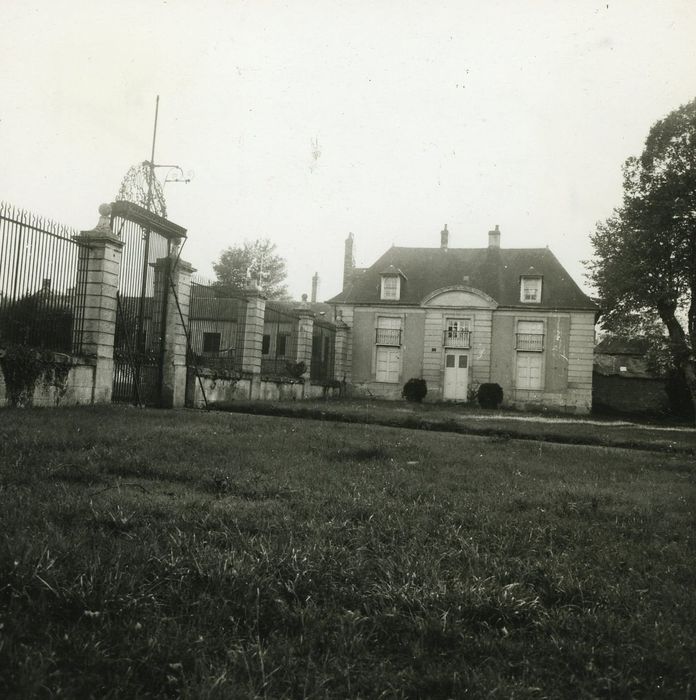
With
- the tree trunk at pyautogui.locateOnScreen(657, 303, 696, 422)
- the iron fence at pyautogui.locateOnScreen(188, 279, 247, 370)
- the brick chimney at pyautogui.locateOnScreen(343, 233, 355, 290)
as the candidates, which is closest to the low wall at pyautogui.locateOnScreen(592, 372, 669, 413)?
the tree trunk at pyautogui.locateOnScreen(657, 303, 696, 422)

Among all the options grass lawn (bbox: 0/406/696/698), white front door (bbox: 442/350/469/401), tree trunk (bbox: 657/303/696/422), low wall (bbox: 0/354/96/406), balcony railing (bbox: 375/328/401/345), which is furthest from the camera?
balcony railing (bbox: 375/328/401/345)

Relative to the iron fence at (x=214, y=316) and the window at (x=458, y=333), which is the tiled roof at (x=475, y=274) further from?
the iron fence at (x=214, y=316)

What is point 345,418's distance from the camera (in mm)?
13750

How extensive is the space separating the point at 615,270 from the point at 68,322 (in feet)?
65.5

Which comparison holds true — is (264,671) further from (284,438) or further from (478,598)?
(284,438)

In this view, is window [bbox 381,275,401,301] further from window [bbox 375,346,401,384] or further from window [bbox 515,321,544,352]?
window [bbox 515,321,544,352]

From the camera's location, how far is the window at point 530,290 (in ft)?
93.7

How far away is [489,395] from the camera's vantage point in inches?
1043

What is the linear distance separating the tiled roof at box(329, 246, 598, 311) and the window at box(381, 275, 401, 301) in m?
0.30

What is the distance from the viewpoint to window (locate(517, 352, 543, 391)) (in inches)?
1113

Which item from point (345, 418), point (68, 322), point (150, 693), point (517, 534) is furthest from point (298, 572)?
point (345, 418)

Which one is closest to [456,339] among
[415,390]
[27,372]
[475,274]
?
[415,390]

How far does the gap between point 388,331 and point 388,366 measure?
1694 millimetres

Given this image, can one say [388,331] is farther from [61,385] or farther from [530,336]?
[61,385]
